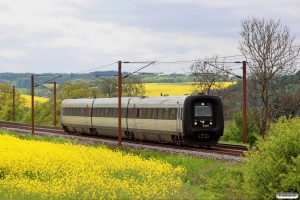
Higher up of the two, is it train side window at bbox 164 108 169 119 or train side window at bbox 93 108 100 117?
train side window at bbox 164 108 169 119

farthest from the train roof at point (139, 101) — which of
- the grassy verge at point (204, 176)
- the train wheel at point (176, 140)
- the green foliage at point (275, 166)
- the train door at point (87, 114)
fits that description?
the green foliage at point (275, 166)

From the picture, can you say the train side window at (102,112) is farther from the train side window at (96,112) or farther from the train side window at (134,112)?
the train side window at (134,112)

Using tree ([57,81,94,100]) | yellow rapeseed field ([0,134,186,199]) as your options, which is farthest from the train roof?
Result: tree ([57,81,94,100])

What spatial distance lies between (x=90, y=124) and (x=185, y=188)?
97.3 ft

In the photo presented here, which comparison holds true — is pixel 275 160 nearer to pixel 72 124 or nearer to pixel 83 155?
pixel 83 155

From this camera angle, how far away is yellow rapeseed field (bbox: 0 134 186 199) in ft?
54.2

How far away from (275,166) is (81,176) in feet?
23.7

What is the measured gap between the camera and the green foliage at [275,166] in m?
14.4

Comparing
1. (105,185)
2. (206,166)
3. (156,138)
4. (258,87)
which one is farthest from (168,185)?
(258,87)

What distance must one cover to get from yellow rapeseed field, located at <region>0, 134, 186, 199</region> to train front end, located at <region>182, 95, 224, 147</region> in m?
6.15

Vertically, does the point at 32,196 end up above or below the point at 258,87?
below

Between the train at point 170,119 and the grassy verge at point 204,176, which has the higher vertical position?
the train at point 170,119

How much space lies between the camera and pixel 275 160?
48.4 feet

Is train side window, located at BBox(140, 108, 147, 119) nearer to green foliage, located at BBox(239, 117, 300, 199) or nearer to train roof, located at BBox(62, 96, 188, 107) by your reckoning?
train roof, located at BBox(62, 96, 188, 107)
